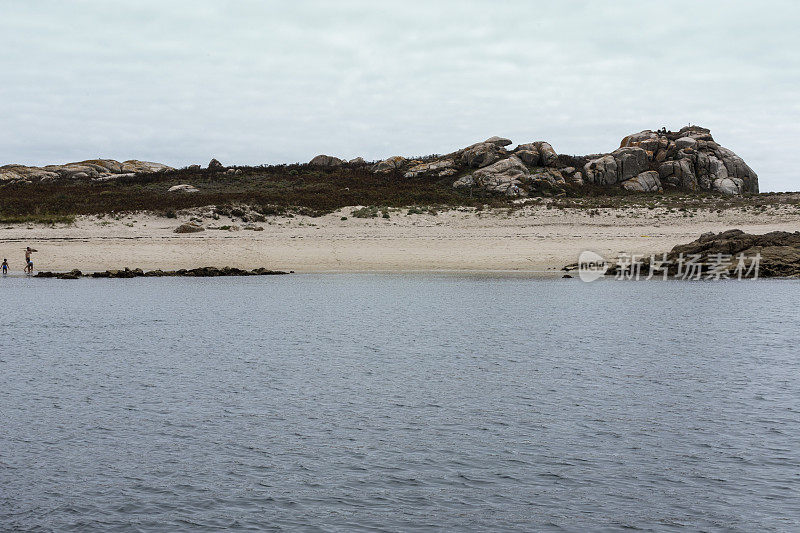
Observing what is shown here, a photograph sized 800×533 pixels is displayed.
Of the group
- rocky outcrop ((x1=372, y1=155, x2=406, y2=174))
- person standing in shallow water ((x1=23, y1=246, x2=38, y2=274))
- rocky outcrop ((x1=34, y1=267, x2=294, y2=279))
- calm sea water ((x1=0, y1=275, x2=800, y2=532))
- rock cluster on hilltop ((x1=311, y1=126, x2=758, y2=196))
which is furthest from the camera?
rocky outcrop ((x1=372, y1=155, x2=406, y2=174))

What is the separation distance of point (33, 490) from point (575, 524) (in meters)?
6.57

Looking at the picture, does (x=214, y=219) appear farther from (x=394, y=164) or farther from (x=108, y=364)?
(x=108, y=364)

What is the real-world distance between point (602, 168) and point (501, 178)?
12093mm

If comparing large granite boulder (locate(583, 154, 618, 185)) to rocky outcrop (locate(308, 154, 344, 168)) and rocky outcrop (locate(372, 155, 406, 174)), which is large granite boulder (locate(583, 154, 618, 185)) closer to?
rocky outcrop (locate(372, 155, 406, 174))

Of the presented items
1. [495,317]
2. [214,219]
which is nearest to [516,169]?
[214,219]

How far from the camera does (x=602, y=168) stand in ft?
254

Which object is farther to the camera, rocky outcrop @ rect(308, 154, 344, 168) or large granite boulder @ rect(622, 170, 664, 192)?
rocky outcrop @ rect(308, 154, 344, 168)

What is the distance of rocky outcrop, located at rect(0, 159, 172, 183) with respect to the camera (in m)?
86.5

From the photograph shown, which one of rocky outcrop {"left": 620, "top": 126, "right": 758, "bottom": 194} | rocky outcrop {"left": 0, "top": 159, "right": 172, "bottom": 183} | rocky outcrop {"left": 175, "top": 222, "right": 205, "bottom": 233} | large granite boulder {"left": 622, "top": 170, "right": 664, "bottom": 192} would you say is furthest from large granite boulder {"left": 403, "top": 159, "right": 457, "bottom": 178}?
rocky outcrop {"left": 0, "top": 159, "right": 172, "bottom": 183}

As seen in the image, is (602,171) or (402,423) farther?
(602,171)

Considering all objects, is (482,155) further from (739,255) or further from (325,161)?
(739,255)

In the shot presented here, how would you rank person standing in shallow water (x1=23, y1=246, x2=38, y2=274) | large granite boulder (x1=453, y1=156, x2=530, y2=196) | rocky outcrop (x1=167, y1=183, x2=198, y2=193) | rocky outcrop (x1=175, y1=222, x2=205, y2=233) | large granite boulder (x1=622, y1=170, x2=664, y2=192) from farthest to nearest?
1. large granite boulder (x1=622, y1=170, x2=664, y2=192)
2. rocky outcrop (x1=167, y1=183, x2=198, y2=193)
3. large granite boulder (x1=453, y1=156, x2=530, y2=196)
4. rocky outcrop (x1=175, y1=222, x2=205, y2=233)
5. person standing in shallow water (x1=23, y1=246, x2=38, y2=274)

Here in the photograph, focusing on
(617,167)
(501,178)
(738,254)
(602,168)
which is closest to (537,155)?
(602,168)

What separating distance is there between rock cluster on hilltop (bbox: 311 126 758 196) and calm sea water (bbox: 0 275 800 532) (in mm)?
48830
